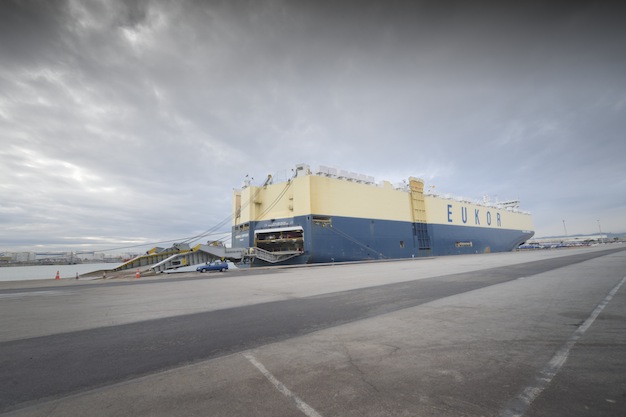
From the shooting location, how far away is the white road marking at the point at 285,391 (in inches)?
88.5

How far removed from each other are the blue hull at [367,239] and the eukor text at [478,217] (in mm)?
1774

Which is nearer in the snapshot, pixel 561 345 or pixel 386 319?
pixel 561 345

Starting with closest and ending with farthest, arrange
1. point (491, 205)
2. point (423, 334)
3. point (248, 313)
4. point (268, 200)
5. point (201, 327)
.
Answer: point (423, 334), point (201, 327), point (248, 313), point (268, 200), point (491, 205)

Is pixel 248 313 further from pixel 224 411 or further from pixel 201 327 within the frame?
pixel 224 411

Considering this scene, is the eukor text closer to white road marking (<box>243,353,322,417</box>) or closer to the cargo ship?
the cargo ship

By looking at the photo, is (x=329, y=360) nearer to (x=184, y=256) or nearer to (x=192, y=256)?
(x=184, y=256)

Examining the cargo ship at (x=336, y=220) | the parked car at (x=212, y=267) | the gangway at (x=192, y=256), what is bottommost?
the parked car at (x=212, y=267)

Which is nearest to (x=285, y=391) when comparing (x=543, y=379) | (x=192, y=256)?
(x=543, y=379)

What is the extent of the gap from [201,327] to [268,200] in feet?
95.0

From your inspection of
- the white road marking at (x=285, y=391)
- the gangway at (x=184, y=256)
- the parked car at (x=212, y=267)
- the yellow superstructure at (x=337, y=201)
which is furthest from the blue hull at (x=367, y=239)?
the white road marking at (x=285, y=391)

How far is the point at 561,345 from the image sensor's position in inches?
142

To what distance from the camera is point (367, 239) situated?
33.4 m

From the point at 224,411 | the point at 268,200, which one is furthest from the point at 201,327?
the point at 268,200

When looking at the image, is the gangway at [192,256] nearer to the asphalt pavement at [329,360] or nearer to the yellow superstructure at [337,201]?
the yellow superstructure at [337,201]
